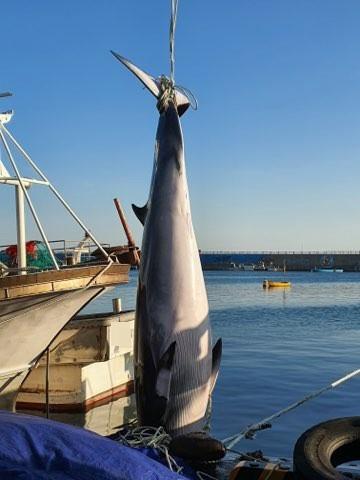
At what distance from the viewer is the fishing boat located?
9711 millimetres

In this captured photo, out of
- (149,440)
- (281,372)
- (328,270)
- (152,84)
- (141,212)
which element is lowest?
(328,270)

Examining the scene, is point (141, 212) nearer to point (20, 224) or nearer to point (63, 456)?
point (63, 456)

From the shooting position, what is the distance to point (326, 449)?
16.9 ft

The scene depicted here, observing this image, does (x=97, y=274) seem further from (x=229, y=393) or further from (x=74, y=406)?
(x=229, y=393)

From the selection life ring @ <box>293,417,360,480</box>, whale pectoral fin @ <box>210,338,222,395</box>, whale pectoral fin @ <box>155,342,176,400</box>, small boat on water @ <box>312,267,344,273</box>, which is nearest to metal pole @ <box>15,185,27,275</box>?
whale pectoral fin @ <box>210,338,222,395</box>

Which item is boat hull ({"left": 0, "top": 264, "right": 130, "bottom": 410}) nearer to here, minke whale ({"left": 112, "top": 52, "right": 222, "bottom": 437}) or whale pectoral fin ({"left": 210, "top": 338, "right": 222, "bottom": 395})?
minke whale ({"left": 112, "top": 52, "right": 222, "bottom": 437})

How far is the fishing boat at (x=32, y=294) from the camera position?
9.71m

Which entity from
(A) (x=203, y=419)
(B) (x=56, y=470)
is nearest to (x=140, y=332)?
(A) (x=203, y=419)

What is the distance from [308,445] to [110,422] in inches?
310

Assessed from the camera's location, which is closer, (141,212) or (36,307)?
(141,212)

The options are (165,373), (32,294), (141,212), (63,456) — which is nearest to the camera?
(63,456)

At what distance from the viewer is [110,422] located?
12336 millimetres

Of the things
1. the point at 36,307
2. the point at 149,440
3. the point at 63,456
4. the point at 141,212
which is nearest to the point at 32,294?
the point at 36,307

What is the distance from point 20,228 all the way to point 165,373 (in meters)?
5.68
